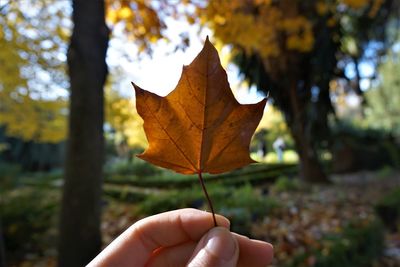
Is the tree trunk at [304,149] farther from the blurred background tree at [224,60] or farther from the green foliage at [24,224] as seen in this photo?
the green foliage at [24,224]

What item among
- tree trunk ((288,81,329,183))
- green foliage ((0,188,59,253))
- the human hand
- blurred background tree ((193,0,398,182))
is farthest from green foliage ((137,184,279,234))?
tree trunk ((288,81,329,183))

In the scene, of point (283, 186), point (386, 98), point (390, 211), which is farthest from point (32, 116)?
point (386, 98)

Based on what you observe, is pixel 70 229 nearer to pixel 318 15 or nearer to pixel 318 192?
pixel 318 192

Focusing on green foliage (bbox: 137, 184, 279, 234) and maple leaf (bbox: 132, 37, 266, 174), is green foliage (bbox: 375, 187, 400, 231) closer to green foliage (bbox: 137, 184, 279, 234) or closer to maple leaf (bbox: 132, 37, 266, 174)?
green foliage (bbox: 137, 184, 279, 234)

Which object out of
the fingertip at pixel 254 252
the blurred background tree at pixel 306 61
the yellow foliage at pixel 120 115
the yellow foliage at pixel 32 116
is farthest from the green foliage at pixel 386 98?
the fingertip at pixel 254 252

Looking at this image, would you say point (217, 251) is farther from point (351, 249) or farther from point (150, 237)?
point (351, 249)
